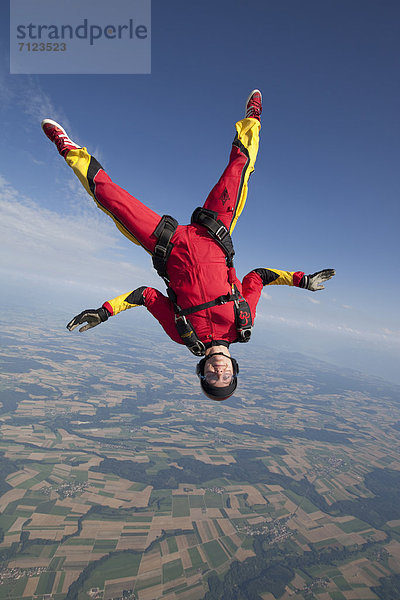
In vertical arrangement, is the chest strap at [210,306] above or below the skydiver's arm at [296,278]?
below

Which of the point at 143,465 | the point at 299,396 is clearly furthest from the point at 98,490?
the point at 299,396

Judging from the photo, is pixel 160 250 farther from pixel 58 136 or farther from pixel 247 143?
pixel 58 136

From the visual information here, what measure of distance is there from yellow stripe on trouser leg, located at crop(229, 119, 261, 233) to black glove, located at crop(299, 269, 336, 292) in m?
1.23

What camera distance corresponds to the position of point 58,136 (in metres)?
3.57

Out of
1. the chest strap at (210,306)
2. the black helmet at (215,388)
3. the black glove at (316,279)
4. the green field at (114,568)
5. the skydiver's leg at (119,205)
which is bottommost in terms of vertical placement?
the green field at (114,568)

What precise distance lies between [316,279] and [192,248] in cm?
178

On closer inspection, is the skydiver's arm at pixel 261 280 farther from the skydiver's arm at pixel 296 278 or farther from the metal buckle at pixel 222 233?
the metal buckle at pixel 222 233

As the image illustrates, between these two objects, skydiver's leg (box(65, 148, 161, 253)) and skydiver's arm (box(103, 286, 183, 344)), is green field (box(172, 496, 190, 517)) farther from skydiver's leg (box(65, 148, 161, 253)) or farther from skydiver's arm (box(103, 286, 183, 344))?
skydiver's leg (box(65, 148, 161, 253))

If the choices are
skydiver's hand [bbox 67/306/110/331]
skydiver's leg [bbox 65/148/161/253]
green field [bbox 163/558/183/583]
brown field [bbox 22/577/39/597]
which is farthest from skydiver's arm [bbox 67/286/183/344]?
green field [bbox 163/558/183/583]

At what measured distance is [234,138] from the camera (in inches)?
145

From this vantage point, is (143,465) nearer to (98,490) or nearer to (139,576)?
(98,490)

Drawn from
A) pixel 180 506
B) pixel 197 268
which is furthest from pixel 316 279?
pixel 180 506

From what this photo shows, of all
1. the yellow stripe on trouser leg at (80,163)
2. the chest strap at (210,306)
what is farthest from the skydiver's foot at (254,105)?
the chest strap at (210,306)

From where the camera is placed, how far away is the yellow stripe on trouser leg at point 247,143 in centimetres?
362
